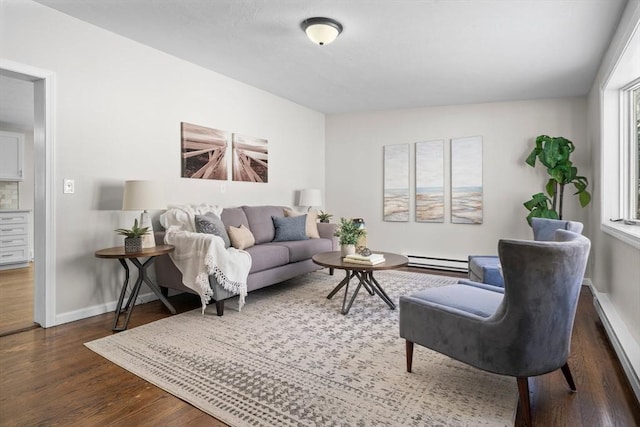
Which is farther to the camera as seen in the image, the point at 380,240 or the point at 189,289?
the point at 380,240

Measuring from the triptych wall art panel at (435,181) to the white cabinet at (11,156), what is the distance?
20.2 feet

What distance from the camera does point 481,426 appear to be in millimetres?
1616

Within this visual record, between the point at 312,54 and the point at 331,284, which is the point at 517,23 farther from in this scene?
the point at 331,284

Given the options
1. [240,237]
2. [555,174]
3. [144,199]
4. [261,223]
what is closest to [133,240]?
[144,199]

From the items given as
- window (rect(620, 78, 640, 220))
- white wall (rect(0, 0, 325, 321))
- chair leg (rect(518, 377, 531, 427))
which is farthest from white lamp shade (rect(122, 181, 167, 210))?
window (rect(620, 78, 640, 220))

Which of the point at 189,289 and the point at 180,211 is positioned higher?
the point at 180,211

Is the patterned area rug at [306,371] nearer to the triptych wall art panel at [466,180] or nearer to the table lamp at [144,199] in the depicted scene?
the table lamp at [144,199]

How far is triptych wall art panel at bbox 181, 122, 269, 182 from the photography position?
3986mm

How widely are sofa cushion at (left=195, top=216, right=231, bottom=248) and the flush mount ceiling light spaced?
1.91 m

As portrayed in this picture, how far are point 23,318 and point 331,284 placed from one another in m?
2.93

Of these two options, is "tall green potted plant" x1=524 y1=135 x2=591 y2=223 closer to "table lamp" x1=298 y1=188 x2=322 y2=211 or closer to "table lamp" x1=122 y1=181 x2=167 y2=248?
"table lamp" x1=298 y1=188 x2=322 y2=211

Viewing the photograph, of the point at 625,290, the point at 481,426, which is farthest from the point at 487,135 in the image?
the point at 481,426

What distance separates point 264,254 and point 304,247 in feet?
2.35

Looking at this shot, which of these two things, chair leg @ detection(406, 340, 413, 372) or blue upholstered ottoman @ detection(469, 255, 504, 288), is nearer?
chair leg @ detection(406, 340, 413, 372)
